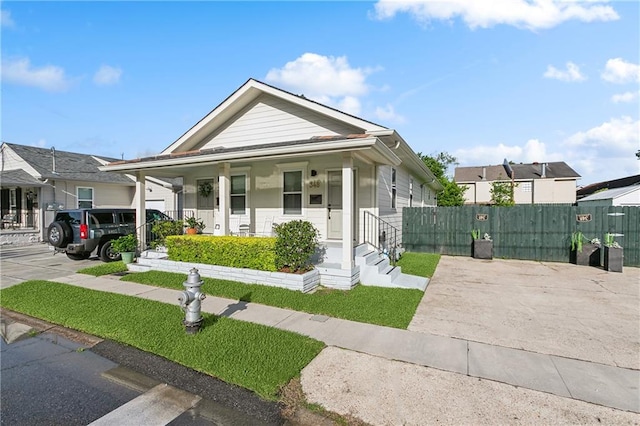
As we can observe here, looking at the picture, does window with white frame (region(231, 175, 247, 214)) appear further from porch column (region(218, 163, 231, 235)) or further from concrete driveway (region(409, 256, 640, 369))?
concrete driveway (region(409, 256, 640, 369))

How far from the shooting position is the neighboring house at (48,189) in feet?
51.0

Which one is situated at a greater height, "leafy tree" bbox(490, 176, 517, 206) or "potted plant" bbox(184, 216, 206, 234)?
"leafy tree" bbox(490, 176, 517, 206)

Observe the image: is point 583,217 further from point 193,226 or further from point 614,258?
point 193,226

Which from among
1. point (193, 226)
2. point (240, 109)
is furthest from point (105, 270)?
point (240, 109)

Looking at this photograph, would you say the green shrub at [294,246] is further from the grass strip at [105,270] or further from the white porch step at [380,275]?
the grass strip at [105,270]

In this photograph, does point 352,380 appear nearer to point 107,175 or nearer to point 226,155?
point 226,155

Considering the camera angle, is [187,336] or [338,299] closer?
[187,336]

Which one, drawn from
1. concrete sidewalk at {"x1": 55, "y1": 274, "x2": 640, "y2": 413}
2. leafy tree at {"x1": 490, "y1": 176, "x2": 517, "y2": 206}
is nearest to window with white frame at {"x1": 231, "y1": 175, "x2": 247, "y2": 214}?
concrete sidewalk at {"x1": 55, "y1": 274, "x2": 640, "y2": 413}

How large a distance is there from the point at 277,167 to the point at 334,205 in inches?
89.2

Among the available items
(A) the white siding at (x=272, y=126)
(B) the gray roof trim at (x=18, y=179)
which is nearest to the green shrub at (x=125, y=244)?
(A) the white siding at (x=272, y=126)

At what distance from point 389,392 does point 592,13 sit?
10.8m

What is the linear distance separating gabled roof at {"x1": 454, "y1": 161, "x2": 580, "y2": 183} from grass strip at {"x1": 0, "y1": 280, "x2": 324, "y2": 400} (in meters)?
35.9

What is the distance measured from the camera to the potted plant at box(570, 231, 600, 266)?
9.73 metres

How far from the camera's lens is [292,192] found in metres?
9.28
